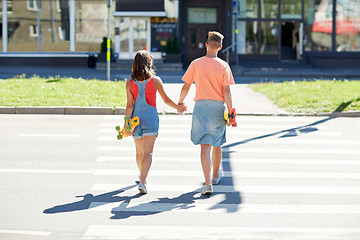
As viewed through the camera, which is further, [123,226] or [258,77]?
[258,77]

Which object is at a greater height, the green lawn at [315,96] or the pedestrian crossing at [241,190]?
the green lawn at [315,96]

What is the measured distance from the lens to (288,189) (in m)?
7.63

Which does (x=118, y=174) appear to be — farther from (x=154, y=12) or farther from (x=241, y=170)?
(x=154, y=12)

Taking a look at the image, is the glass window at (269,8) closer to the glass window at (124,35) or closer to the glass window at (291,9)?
the glass window at (291,9)

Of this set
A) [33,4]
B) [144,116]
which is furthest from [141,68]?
[33,4]

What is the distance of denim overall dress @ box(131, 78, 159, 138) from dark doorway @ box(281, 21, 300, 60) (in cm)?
2787

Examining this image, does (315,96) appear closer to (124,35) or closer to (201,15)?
(124,35)

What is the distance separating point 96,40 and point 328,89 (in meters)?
18.5

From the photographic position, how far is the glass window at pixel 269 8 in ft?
112

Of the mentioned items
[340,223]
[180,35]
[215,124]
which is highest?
[180,35]

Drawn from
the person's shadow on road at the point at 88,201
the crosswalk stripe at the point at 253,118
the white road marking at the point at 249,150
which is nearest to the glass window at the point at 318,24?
the crosswalk stripe at the point at 253,118

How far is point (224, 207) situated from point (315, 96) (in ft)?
33.5

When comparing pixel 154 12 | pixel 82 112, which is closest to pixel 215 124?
pixel 82 112

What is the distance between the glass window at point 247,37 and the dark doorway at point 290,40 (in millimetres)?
1519
